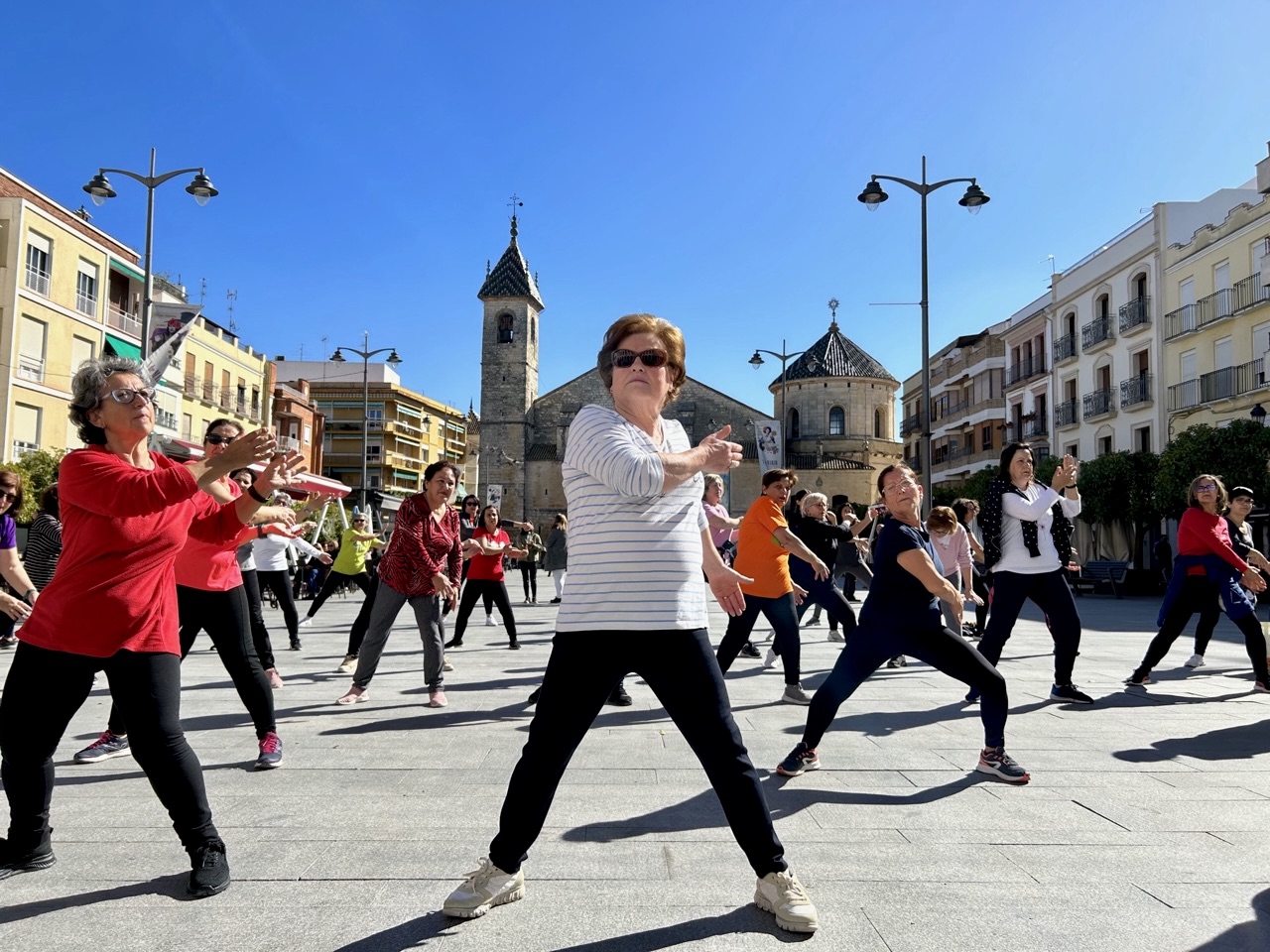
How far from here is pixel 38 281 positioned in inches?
1206

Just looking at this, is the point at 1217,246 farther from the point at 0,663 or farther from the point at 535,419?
the point at 535,419

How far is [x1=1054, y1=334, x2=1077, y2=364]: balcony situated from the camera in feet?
129

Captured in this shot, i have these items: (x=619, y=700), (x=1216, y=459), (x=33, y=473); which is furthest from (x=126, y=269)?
(x=1216, y=459)

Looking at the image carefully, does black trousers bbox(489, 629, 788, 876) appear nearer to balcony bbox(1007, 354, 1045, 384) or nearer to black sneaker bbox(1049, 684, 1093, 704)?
black sneaker bbox(1049, 684, 1093, 704)

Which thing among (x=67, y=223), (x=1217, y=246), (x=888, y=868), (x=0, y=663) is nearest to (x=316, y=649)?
(x=0, y=663)

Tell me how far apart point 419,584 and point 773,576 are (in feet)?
8.45

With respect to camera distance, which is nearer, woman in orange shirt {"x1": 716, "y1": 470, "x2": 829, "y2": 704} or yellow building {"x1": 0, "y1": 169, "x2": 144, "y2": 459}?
woman in orange shirt {"x1": 716, "y1": 470, "x2": 829, "y2": 704}

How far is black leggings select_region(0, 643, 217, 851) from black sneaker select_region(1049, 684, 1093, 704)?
19.5 ft

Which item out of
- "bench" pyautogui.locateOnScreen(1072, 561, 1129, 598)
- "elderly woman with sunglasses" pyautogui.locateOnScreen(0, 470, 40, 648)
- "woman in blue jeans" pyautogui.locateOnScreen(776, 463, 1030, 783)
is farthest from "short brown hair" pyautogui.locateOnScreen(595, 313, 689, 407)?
"bench" pyautogui.locateOnScreen(1072, 561, 1129, 598)

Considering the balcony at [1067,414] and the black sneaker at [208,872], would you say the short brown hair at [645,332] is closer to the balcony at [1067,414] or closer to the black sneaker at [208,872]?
the black sneaker at [208,872]

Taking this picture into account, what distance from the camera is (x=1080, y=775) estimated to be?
16.0 ft

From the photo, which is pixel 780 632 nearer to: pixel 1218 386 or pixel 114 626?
pixel 114 626

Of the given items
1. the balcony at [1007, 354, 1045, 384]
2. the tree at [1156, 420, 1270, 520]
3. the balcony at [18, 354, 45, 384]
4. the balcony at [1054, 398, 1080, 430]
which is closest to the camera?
the tree at [1156, 420, 1270, 520]

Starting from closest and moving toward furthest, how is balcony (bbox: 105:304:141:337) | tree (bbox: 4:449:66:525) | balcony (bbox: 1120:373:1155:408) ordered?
tree (bbox: 4:449:66:525), balcony (bbox: 1120:373:1155:408), balcony (bbox: 105:304:141:337)
